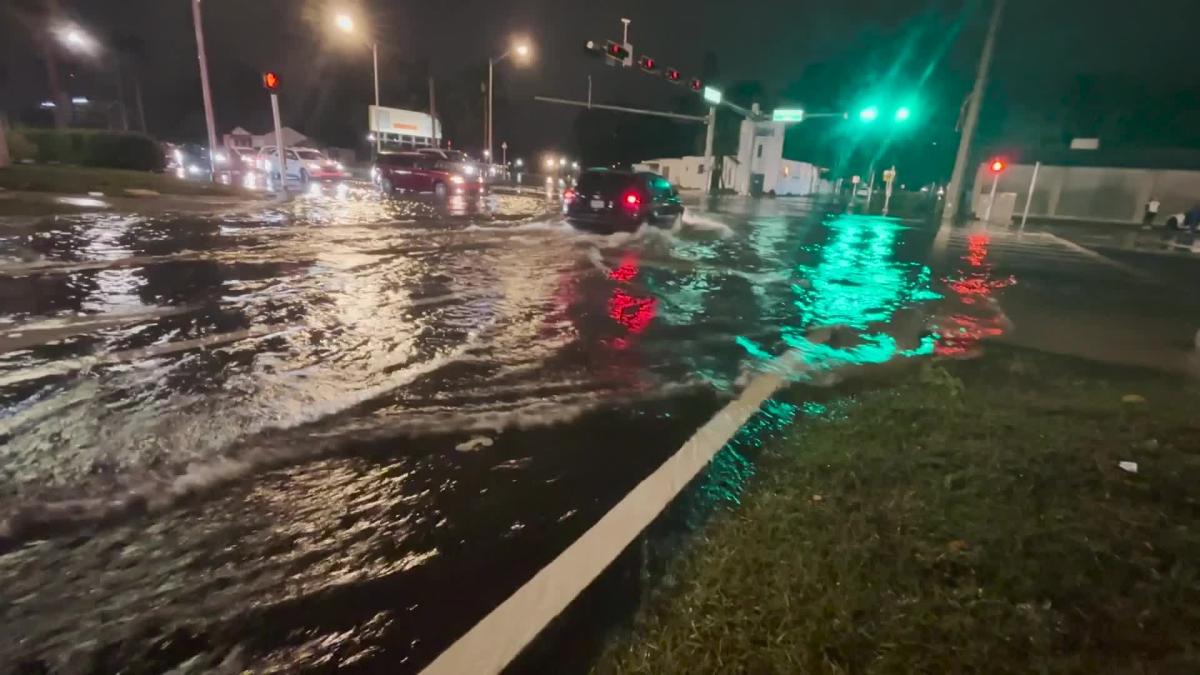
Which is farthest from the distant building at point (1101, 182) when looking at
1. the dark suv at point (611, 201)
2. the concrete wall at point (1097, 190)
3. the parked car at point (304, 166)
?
the parked car at point (304, 166)

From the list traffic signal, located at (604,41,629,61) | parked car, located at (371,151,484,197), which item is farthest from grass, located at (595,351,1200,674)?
parked car, located at (371,151,484,197)

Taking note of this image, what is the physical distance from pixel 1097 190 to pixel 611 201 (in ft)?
120

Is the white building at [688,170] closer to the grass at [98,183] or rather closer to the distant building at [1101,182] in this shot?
the distant building at [1101,182]

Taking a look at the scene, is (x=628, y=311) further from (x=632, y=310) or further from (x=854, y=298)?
(x=854, y=298)

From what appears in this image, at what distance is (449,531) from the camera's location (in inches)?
134

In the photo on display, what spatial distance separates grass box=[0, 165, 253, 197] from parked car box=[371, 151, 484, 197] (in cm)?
624

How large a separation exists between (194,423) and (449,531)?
2.24 meters

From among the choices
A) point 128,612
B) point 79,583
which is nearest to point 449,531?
point 128,612

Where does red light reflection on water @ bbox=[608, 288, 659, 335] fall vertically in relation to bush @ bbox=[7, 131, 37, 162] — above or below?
below

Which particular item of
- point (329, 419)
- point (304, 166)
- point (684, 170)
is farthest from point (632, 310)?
point (684, 170)

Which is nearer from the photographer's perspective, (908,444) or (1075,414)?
(908,444)

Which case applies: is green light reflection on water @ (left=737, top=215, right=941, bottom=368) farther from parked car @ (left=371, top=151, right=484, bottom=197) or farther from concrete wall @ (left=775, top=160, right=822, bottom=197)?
concrete wall @ (left=775, top=160, right=822, bottom=197)

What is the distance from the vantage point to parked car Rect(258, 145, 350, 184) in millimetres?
30000

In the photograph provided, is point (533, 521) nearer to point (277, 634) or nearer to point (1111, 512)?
point (277, 634)
